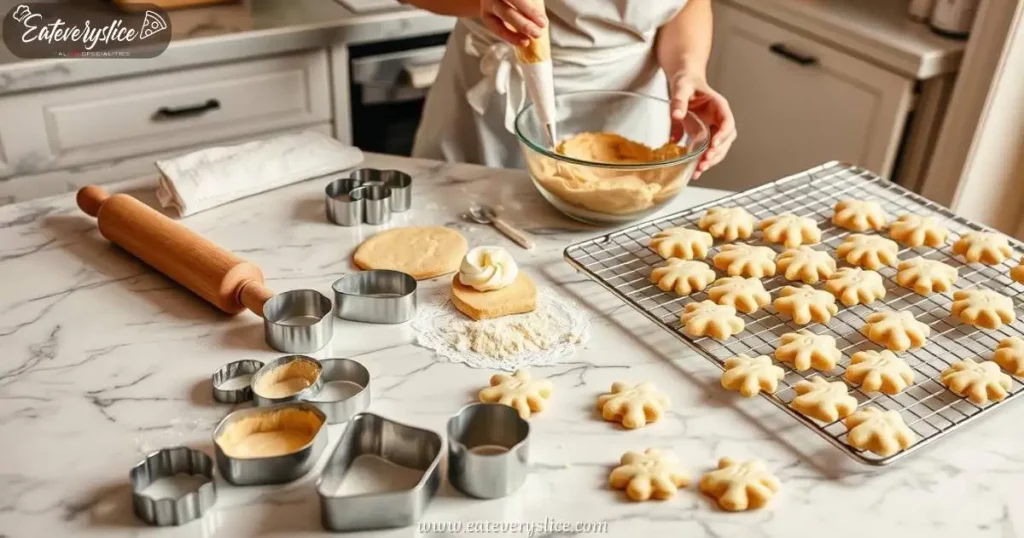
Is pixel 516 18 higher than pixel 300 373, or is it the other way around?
pixel 516 18

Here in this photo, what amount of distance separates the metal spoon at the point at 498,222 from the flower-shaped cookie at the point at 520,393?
1.00 ft

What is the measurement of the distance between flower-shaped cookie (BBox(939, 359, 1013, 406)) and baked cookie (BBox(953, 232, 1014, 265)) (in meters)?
0.26

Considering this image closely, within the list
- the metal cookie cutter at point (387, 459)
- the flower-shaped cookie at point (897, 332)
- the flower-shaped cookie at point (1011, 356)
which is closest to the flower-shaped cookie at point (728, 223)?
the flower-shaped cookie at point (897, 332)

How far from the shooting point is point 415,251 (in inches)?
47.6

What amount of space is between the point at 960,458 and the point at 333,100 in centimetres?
154

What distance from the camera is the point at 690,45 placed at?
1.51 meters

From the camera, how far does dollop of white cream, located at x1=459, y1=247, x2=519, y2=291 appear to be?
43.6 inches

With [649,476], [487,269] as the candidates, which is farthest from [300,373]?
[649,476]

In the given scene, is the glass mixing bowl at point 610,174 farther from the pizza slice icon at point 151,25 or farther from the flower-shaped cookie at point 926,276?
the pizza slice icon at point 151,25

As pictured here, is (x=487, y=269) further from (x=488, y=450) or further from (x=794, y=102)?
(x=794, y=102)

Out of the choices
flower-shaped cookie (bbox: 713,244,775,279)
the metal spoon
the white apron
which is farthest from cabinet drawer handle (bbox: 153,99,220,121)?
flower-shaped cookie (bbox: 713,244,775,279)

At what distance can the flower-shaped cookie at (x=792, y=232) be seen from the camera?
1.25 metres

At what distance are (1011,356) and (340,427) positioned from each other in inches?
28.6

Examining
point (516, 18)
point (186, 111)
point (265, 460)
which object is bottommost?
point (186, 111)
